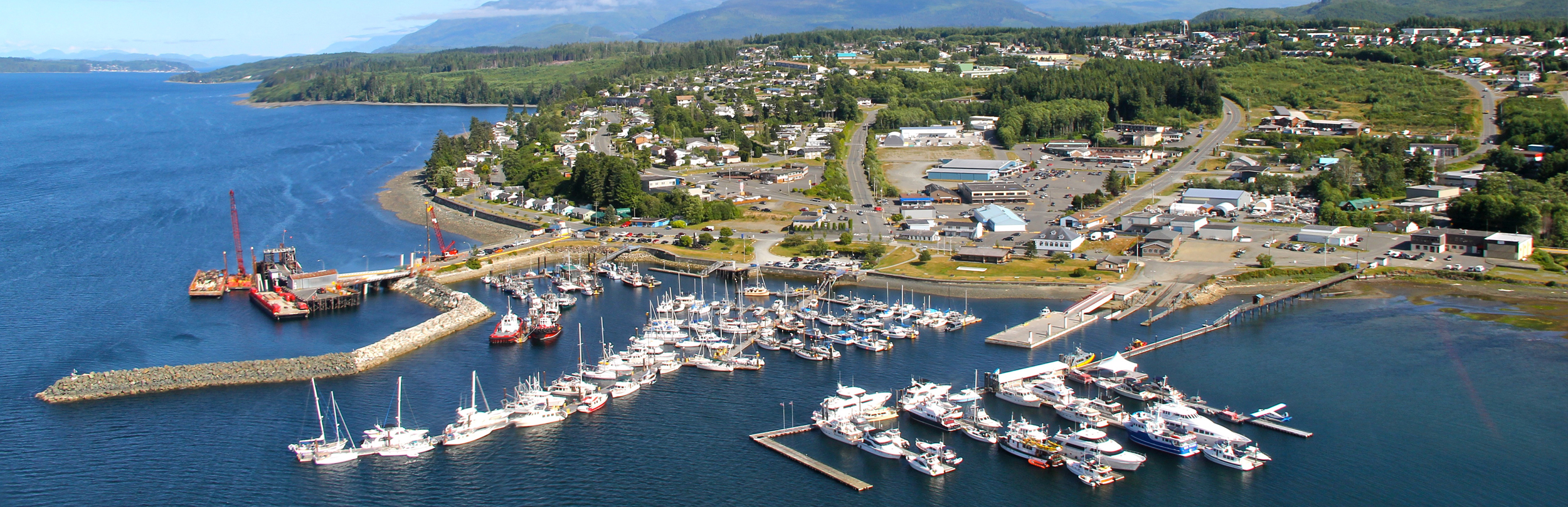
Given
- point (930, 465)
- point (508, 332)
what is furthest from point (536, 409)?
point (930, 465)

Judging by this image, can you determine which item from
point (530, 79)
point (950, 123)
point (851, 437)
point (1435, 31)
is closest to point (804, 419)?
point (851, 437)

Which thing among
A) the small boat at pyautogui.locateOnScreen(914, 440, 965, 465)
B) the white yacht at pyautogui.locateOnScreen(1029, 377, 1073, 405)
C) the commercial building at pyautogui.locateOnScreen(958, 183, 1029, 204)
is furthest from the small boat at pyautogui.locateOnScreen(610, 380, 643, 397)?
the commercial building at pyautogui.locateOnScreen(958, 183, 1029, 204)

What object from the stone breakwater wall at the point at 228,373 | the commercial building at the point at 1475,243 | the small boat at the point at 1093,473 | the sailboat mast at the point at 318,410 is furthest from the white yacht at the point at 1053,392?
the commercial building at the point at 1475,243

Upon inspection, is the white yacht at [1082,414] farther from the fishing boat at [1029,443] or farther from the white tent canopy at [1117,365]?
the white tent canopy at [1117,365]

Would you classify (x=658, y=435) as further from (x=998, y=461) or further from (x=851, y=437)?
(x=998, y=461)

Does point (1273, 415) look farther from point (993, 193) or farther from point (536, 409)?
point (993, 193)

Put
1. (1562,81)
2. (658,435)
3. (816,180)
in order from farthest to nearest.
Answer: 1. (1562,81)
2. (816,180)
3. (658,435)

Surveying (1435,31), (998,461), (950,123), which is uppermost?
(1435,31)
